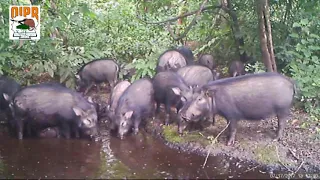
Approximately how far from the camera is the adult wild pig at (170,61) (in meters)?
9.80

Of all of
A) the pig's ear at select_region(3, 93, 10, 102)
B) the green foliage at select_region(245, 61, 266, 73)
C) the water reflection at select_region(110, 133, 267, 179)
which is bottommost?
the water reflection at select_region(110, 133, 267, 179)

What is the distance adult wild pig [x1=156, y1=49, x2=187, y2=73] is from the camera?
9.80m

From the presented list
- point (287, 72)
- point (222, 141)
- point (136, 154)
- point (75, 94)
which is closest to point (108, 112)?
point (75, 94)

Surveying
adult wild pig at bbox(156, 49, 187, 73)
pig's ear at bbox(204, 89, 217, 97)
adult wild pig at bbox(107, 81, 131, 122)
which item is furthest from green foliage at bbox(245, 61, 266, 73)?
adult wild pig at bbox(107, 81, 131, 122)

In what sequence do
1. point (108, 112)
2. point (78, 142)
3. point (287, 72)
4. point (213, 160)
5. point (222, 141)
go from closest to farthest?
point (213, 160), point (222, 141), point (78, 142), point (108, 112), point (287, 72)

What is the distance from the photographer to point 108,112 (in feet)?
27.2

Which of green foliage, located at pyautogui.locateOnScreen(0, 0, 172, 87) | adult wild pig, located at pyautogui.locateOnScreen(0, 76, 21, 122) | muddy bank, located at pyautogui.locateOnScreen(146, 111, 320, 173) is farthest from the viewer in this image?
green foliage, located at pyautogui.locateOnScreen(0, 0, 172, 87)

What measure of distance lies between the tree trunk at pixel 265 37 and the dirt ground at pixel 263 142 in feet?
3.23

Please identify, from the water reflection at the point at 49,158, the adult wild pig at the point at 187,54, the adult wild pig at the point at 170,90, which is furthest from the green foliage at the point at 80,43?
the water reflection at the point at 49,158

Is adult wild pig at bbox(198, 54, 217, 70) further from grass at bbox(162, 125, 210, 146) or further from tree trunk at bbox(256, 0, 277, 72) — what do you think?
grass at bbox(162, 125, 210, 146)

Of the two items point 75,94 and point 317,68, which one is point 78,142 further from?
point 317,68

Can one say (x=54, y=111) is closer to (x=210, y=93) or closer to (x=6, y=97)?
(x=6, y=97)

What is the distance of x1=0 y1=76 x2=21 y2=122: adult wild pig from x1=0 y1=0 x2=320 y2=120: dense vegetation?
0.47 meters

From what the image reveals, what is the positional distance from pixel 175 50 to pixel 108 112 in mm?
2590
